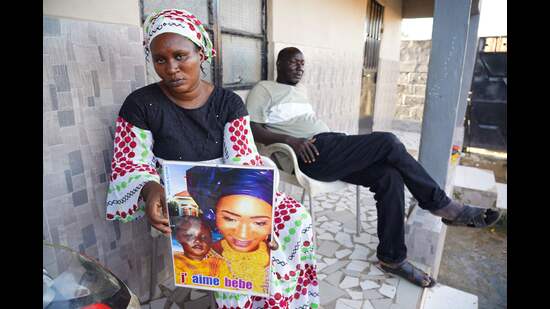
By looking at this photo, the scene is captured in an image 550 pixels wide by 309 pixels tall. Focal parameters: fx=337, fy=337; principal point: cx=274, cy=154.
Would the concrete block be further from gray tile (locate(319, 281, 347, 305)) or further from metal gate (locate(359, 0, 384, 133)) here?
gray tile (locate(319, 281, 347, 305))

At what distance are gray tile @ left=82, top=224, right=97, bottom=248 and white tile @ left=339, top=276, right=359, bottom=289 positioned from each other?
1472mm

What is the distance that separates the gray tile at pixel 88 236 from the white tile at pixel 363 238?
6.18 ft

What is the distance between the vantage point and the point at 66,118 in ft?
4.94

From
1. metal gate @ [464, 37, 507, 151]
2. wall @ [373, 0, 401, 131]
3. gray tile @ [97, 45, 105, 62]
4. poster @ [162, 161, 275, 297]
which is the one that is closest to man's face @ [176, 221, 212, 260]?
poster @ [162, 161, 275, 297]

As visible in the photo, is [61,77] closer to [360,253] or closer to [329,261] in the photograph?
[329,261]

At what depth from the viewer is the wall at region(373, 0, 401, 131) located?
648 cm

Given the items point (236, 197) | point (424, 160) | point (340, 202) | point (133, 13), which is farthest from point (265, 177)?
point (340, 202)

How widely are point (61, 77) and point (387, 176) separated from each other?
1.87 m

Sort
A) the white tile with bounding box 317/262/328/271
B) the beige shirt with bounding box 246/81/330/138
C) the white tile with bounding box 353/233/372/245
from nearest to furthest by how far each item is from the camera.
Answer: the white tile with bounding box 317/262/328/271
the beige shirt with bounding box 246/81/330/138
the white tile with bounding box 353/233/372/245

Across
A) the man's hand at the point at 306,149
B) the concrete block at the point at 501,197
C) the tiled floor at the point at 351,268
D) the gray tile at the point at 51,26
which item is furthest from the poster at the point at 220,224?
the concrete block at the point at 501,197
